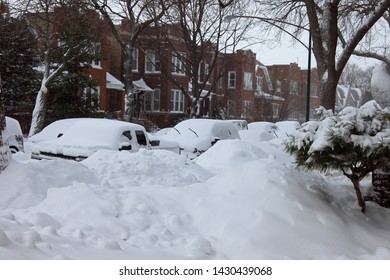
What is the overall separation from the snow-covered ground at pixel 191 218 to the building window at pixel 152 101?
29428 mm

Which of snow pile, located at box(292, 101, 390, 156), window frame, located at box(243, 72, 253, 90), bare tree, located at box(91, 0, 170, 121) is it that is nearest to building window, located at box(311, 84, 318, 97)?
window frame, located at box(243, 72, 253, 90)

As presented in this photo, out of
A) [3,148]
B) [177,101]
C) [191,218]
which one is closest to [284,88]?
[177,101]

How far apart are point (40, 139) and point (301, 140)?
27.6 ft

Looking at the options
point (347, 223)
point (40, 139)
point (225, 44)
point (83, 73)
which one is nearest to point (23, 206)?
point (347, 223)

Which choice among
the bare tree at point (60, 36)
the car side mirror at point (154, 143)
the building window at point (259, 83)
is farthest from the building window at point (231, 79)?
the car side mirror at point (154, 143)

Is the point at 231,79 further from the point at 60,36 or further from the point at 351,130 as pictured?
the point at 351,130

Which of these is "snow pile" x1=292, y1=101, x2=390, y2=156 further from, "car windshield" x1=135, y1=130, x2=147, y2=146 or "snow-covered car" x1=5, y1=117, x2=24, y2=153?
"snow-covered car" x1=5, y1=117, x2=24, y2=153

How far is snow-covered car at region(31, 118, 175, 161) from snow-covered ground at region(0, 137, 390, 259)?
3.93m

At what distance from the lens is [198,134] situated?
51.4ft

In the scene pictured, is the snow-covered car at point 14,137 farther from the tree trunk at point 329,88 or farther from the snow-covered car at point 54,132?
the tree trunk at point 329,88

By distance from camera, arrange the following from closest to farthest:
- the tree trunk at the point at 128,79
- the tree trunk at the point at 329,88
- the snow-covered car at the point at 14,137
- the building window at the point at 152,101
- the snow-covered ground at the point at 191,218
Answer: the snow-covered ground at the point at 191,218
the tree trunk at the point at 329,88
the snow-covered car at the point at 14,137
the tree trunk at the point at 128,79
the building window at the point at 152,101

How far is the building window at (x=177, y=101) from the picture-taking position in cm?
3856

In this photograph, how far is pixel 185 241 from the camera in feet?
16.6

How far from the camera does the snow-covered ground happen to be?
4.55 m
